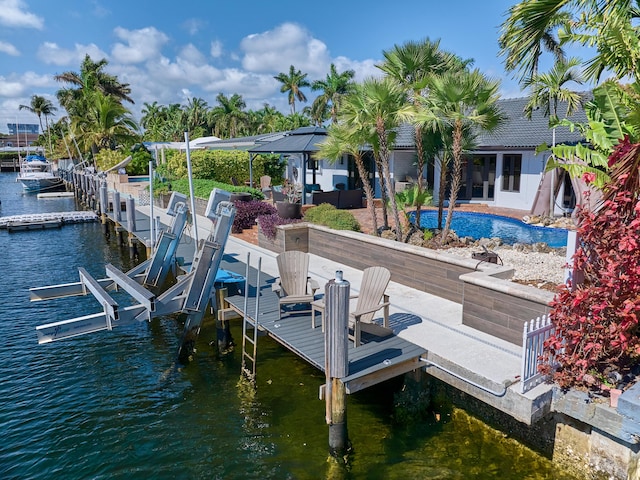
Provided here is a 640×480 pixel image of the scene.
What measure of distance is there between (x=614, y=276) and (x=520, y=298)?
6.69ft

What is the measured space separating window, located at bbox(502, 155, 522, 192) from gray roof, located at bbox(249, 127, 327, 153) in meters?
9.00

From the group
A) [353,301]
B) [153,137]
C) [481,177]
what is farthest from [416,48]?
[153,137]

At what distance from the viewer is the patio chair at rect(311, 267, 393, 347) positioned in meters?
7.66

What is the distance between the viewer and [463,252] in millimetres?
12766

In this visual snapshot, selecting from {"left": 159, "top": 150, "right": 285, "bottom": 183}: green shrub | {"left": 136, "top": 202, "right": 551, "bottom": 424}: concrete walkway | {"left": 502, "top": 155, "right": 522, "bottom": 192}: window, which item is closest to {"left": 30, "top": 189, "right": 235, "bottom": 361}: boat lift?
{"left": 136, "top": 202, "right": 551, "bottom": 424}: concrete walkway

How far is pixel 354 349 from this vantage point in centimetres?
758

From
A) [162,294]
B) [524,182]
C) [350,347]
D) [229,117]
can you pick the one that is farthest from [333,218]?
[229,117]

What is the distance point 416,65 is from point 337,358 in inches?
396

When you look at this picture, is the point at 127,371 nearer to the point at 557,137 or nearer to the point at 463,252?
the point at 463,252

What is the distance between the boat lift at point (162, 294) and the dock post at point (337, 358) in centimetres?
392

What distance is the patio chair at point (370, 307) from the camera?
7660mm

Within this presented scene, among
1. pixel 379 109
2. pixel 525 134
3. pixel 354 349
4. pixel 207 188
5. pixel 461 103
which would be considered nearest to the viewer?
pixel 354 349

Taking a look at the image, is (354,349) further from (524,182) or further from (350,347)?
(524,182)

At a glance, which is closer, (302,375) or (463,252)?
(302,375)
